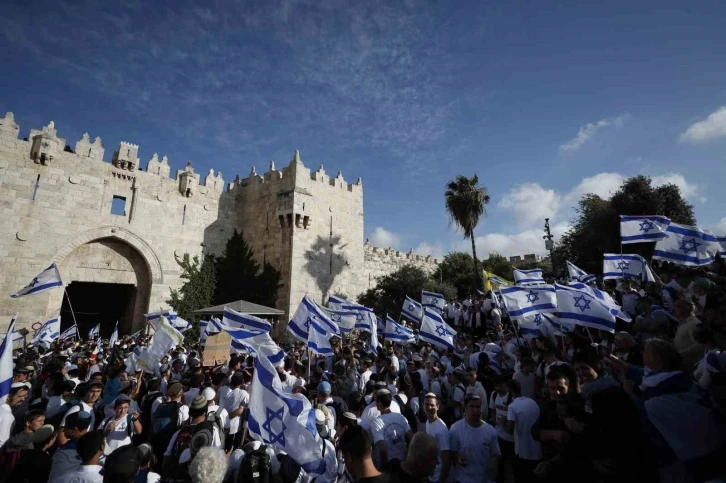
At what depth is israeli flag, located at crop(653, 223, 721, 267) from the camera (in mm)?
8273

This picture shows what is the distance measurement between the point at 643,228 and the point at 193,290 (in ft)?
66.4

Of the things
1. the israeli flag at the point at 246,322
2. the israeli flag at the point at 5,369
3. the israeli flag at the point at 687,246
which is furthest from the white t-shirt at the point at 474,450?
the israeli flag at the point at 687,246

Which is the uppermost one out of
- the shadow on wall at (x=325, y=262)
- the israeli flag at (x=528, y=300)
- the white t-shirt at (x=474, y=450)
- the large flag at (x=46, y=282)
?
the shadow on wall at (x=325, y=262)

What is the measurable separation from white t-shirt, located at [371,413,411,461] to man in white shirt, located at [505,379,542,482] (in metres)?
1.14

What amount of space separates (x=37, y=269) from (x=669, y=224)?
2334cm

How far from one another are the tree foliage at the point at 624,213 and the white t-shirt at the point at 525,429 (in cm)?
2124

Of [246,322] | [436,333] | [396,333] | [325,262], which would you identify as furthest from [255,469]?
[325,262]

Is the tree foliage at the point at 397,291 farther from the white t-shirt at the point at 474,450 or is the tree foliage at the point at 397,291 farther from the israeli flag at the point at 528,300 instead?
the white t-shirt at the point at 474,450

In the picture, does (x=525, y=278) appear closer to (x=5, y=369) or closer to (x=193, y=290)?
(x=5, y=369)

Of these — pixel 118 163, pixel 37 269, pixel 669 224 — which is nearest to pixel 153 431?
pixel 669 224

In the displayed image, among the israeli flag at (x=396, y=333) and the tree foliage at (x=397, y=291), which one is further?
the tree foliage at (x=397, y=291)

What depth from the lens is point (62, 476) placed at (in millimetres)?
2848

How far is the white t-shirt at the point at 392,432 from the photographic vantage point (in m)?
3.93

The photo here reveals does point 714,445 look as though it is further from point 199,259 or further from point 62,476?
point 199,259
